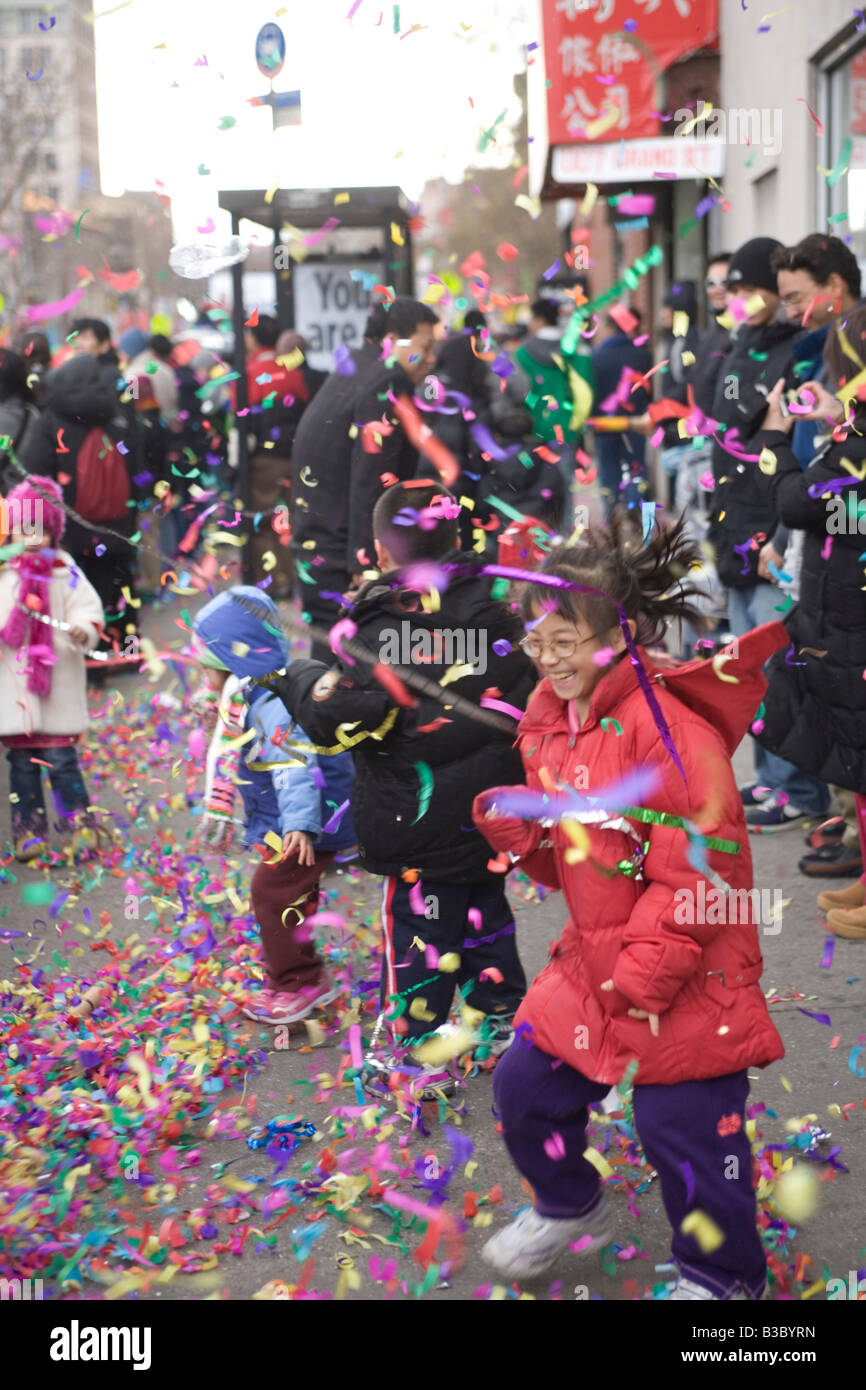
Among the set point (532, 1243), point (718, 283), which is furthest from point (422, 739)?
point (718, 283)

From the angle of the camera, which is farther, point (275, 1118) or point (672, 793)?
point (275, 1118)

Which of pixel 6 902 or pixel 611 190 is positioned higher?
pixel 611 190

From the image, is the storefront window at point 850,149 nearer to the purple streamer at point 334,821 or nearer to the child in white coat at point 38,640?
the child in white coat at point 38,640

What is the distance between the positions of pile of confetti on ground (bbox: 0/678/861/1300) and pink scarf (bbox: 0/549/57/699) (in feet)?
3.70

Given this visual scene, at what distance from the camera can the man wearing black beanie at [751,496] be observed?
19.1ft

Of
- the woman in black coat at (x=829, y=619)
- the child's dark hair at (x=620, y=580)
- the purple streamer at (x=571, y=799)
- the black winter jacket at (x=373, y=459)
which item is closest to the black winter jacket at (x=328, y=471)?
the black winter jacket at (x=373, y=459)

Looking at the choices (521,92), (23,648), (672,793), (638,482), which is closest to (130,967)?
(23,648)

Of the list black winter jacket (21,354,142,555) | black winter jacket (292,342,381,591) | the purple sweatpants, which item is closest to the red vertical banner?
black winter jacket (292,342,381,591)

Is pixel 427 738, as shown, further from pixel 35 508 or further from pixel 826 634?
pixel 35 508

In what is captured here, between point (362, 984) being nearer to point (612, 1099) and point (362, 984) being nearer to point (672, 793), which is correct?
point (612, 1099)

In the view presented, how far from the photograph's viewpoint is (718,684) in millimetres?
2895

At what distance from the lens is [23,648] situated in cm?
593

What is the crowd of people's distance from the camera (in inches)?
108
